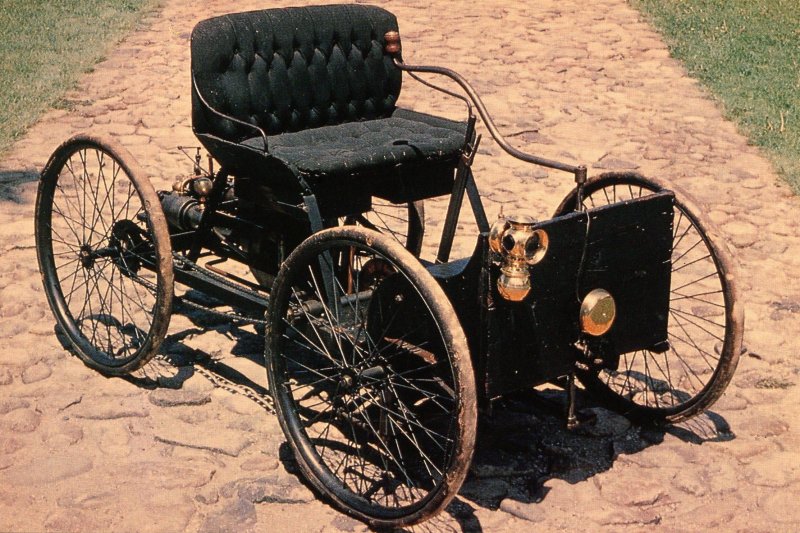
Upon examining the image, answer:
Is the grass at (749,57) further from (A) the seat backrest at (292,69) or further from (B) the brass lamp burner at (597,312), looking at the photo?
(B) the brass lamp burner at (597,312)

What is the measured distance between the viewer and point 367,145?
501 centimetres

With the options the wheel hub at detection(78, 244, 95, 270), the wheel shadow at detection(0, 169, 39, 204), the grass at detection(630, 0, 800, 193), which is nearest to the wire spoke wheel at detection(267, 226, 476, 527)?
the wheel hub at detection(78, 244, 95, 270)

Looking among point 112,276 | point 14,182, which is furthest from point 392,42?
point 14,182

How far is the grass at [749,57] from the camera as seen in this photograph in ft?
30.1

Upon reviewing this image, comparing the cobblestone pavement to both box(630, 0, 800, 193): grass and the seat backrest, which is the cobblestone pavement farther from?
the seat backrest

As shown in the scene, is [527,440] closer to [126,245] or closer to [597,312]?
[597,312]

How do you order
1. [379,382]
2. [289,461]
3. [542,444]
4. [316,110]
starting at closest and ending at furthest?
[379,382] → [289,461] → [542,444] → [316,110]

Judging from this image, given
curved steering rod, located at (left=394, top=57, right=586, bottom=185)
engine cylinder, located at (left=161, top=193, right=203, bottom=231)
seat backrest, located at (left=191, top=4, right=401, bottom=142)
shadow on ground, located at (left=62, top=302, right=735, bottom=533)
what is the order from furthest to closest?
engine cylinder, located at (left=161, top=193, right=203, bottom=231) < seat backrest, located at (left=191, top=4, right=401, bottom=142) < shadow on ground, located at (left=62, top=302, right=735, bottom=533) < curved steering rod, located at (left=394, top=57, right=586, bottom=185)

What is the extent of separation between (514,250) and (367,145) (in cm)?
149

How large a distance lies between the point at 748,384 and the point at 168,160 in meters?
4.73

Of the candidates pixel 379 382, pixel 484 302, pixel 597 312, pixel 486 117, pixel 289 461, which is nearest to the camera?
pixel 484 302

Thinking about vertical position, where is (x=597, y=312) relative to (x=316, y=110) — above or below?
below

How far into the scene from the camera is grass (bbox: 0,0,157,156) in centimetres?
938

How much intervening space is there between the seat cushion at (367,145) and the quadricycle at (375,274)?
1 centimetres
